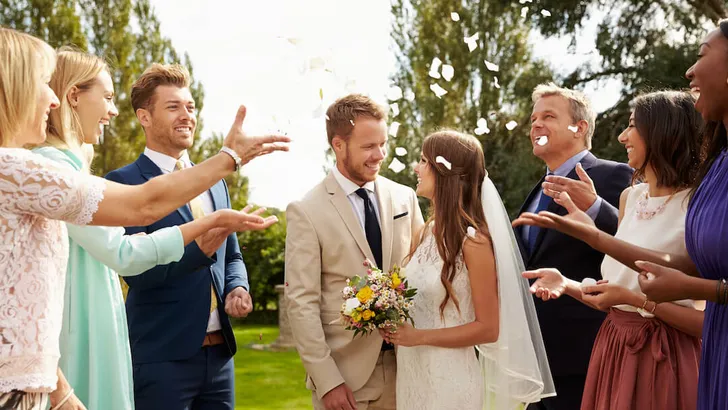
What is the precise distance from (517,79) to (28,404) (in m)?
16.9

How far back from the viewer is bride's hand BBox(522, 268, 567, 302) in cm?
386

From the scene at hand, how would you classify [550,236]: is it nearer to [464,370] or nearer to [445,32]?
[464,370]

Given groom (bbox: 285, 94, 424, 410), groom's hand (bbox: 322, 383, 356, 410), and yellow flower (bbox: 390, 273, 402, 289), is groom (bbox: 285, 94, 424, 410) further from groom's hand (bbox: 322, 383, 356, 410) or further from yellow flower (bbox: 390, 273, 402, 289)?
yellow flower (bbox: 390, 273, 402, 289)

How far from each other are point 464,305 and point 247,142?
177cm

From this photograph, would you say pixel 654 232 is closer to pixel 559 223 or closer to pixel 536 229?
pixel 559 223

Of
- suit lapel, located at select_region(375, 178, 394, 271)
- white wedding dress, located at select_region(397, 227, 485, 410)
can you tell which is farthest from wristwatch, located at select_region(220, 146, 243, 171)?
suit lapel, located at select_region(375, 178, 394, 271)

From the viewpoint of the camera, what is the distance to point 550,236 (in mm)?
5246

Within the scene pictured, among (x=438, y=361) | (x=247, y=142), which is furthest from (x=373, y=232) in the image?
(x=247, y=142)

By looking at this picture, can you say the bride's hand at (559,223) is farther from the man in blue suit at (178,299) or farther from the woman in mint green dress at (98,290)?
the man in blue suit at (178,299)

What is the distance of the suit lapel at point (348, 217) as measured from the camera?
468cm

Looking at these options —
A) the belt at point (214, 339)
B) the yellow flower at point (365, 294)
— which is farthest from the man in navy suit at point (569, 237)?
the belt at point (214, 339)

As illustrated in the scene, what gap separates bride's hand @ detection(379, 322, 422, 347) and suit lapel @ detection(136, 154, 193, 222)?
4.70ft

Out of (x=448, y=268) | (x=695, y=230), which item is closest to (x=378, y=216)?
(x=448, y=268)

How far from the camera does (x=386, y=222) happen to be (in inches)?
190
